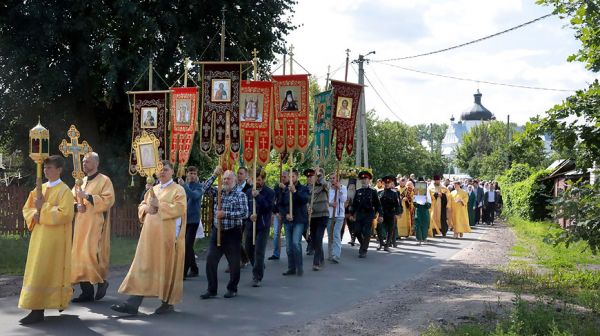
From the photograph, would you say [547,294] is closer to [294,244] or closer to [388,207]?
[294,244]

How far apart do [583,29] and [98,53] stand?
13.7 metres

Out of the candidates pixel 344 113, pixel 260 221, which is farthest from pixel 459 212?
pixel 260 221

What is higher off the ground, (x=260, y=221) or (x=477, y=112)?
(x=477, y=112)

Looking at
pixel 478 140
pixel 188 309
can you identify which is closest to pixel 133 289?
pixel 188 309

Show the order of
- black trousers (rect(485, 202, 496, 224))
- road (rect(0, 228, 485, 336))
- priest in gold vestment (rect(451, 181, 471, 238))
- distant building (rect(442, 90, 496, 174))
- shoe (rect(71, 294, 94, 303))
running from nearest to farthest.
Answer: road (rect(0, 228, 485, 336)) → shoe (rect(71, 294, 94, 303)) → priest in gold vestment (rect(451, 181, 471, 238)) → black trousers (rect(485, 202, 496, 224)) → distant building (rect(442, 90, 496, 174))

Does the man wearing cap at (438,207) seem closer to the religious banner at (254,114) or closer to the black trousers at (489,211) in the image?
the black trousers at (489,211)

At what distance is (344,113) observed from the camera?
15125 mm

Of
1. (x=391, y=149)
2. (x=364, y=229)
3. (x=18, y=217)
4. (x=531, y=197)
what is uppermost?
(x=391, y=149)

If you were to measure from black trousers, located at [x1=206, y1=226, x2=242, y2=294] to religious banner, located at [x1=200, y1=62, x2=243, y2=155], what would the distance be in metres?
2.71

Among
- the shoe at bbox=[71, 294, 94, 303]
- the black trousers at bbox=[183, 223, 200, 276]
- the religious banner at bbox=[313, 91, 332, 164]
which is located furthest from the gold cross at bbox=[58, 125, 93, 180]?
the religious banner at bbox=[313, 91, 332, 164]

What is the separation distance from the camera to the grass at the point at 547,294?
7.78m

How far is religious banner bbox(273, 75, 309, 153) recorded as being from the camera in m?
13.9

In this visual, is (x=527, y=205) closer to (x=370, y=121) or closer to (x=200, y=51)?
(x=200, y=51)

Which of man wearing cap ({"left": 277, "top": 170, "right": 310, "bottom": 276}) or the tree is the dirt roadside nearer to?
man wearing cap ({"left": 277, "top": 170, "right": 310, "bottom": 276})
